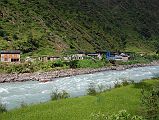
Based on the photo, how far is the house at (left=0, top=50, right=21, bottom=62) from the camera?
423ft

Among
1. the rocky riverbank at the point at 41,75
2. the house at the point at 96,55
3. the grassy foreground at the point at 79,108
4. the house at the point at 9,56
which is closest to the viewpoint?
the grassy foreground at the point at 79,108

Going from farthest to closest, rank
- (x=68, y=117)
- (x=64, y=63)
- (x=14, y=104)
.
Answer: (x=64, y=63)
(x=14, y=104)
(x=68, y=117)

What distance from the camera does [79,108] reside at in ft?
143

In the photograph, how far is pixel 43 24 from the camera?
18538cm

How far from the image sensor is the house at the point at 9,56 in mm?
128875

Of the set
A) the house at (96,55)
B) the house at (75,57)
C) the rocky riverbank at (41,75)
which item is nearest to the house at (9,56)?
the rocky riverbank at (41,75)

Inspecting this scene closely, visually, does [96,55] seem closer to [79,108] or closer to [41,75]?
[41,75]

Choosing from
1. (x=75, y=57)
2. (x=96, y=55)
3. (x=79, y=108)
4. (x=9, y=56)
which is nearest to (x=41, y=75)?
(x=9, y=56)

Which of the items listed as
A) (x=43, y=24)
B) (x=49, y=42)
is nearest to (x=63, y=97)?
(x=49, y=42)

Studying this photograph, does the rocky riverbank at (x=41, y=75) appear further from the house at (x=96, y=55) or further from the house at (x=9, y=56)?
the house at (x=96, y=55)

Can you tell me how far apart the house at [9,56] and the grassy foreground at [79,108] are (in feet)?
265

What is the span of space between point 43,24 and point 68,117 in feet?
491

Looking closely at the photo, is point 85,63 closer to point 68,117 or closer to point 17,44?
point 17,44

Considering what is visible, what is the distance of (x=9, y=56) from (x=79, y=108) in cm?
8995
